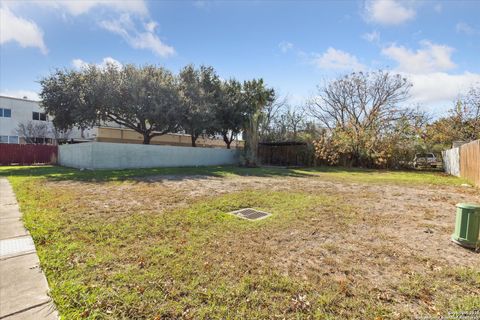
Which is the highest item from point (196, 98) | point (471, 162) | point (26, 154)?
point (196, 98)

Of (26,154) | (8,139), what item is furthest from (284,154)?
(8,139)

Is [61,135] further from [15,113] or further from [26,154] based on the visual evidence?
[26,154]

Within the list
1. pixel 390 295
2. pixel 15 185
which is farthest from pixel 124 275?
pixel 15 185

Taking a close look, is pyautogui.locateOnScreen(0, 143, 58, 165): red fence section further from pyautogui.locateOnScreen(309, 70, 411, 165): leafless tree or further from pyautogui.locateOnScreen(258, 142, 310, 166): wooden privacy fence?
pyautogui.locateOnScreen(309, 70, 411, 165): leafless tree

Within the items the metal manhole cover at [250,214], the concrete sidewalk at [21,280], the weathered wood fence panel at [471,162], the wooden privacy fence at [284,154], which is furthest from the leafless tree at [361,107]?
the concrete sidewalk at [21,280]

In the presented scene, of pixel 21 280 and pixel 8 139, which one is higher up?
pixel 8 139

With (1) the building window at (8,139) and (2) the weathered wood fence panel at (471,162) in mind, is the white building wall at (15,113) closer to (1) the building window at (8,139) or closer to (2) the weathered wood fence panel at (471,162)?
(1) the building window at (8,139)

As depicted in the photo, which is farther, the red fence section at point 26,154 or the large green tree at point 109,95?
the red fence section at point 26,154

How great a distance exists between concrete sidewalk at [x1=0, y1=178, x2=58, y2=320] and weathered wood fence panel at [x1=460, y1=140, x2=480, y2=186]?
12398 millimetres

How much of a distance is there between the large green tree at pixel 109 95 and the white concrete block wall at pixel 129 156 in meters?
2.06

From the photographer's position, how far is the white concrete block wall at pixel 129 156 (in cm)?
1316

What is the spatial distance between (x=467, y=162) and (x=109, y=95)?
19.2 m

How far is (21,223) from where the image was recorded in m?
4.04

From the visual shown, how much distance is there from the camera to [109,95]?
14289 mm
